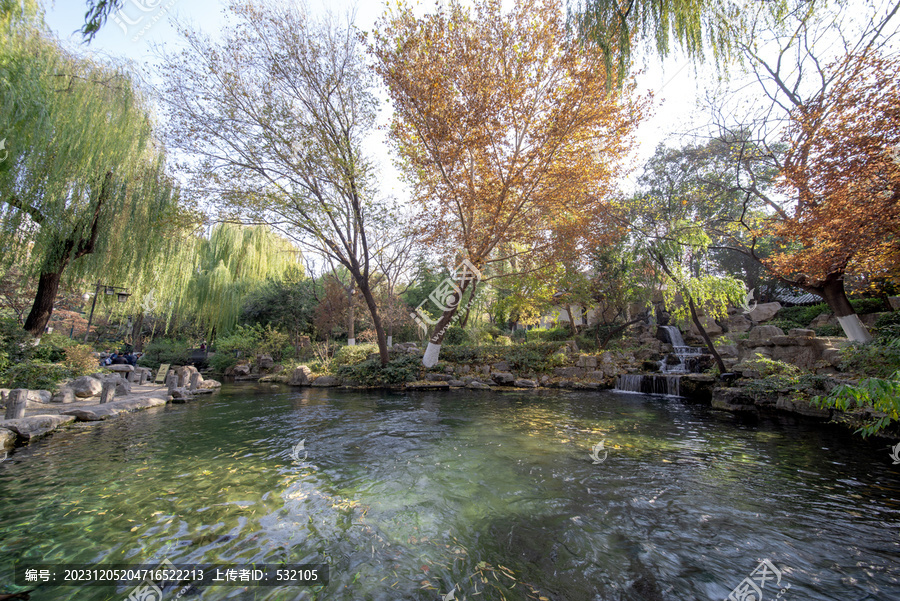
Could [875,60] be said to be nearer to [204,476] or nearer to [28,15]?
[204,476]

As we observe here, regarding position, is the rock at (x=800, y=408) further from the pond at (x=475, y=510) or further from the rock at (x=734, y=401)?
the pond at (x=475, y=510)

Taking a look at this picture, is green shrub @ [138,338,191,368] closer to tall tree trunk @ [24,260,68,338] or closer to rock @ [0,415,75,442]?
tall tree trunk @ [24,260,68,338]

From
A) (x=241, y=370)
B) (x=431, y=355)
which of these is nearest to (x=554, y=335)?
(x=431, y=355)

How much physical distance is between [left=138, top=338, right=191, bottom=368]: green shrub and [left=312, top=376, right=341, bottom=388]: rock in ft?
32.7

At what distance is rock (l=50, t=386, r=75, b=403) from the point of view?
7.75m

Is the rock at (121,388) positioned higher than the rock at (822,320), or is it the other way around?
the rock at (822,320)

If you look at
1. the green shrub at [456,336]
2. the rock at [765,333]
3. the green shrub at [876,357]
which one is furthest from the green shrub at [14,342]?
the rock at [765,333]

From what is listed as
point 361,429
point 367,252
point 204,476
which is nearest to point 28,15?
point 367,252

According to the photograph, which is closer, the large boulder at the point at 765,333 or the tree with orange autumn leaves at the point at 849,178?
the tree with orange autumn leaves at the point at 849,178

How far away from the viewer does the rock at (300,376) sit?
14009mm

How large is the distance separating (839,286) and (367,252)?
1342cm

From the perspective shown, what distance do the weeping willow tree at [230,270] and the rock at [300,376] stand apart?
759 cm

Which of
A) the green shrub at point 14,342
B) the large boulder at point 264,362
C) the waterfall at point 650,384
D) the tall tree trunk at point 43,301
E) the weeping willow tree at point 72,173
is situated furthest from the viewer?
the large boulder at point 264,362

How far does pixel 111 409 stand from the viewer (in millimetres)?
7336
